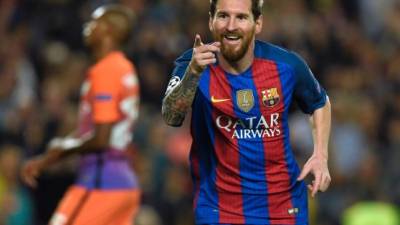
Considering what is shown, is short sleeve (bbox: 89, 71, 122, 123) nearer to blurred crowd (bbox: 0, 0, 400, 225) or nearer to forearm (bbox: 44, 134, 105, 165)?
forearm (bbox: 44, 134, 105, 165)

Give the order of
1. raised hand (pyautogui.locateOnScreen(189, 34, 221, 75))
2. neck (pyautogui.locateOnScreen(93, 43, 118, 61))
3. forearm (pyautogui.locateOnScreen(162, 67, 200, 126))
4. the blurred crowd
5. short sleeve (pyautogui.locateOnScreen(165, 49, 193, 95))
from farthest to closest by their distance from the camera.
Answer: the blurred crowd
neck (pyautogui.locateOnScreen(93, 43, 118, 61))
short sleeve (pyautogui.locateOnScreen(165, 49, 193, 95))
forearm (pyautogui.locateOnScreen(162, 67, 200, 126))
raised hand (pyautogui.locateOnScreen(189, 34, 221, 75))

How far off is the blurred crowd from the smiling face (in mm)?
5169

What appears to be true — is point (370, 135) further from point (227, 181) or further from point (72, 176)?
point (227, 181)

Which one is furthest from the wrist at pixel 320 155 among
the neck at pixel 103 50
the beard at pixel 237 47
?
the neck at pixel 103 50

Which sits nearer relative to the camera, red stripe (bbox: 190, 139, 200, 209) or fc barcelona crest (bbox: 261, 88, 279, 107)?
fc barcelona crest (bbox: 261, 88, 279, 107)

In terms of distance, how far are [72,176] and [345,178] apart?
3.03m

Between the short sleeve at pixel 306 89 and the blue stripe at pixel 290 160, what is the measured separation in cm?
5

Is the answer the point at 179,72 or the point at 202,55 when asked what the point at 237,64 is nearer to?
the point at 179,72

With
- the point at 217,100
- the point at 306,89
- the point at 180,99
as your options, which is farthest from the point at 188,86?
the point at 306,89

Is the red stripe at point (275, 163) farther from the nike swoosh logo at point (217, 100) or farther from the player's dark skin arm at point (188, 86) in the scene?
the player's dark skin arm at point (188, 86)

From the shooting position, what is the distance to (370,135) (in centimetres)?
1355

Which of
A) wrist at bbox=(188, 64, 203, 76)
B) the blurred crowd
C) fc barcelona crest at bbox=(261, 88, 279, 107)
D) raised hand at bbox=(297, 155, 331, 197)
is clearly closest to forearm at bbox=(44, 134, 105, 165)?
fc barcelona crest at bbox=(261, 88, 279, 107)

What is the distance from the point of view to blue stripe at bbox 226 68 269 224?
21.2ft

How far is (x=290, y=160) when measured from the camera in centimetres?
659
